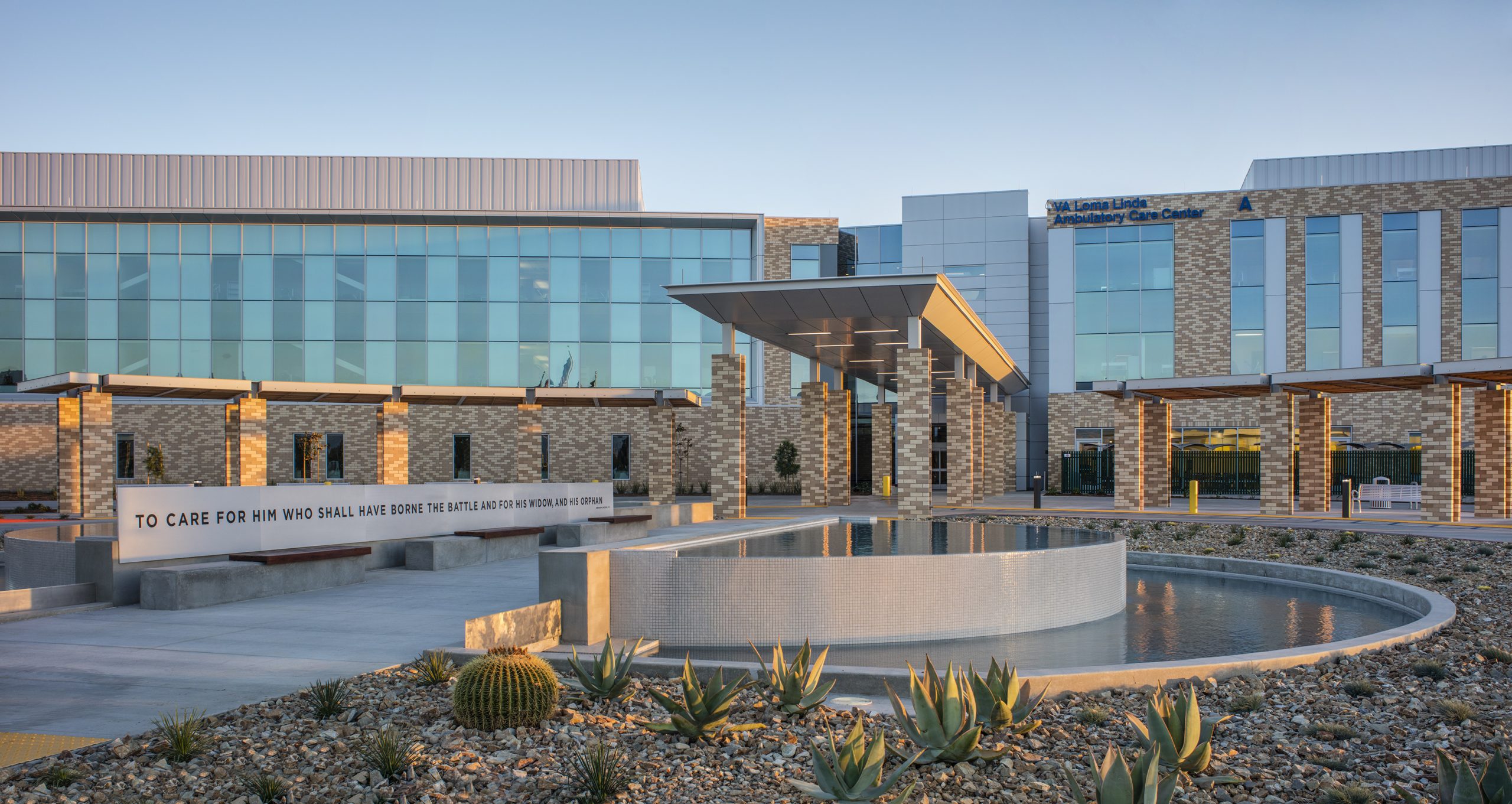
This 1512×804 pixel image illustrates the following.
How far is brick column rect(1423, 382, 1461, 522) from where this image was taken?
2292 cm

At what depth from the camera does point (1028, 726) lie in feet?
20.5

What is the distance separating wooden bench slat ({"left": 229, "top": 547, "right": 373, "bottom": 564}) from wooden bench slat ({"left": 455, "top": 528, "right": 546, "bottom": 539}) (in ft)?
9.52

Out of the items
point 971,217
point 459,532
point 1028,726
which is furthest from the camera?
point 971,217

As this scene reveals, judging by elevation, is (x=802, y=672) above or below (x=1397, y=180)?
below

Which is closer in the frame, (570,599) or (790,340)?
(570,599)

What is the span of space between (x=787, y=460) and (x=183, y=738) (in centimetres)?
3488

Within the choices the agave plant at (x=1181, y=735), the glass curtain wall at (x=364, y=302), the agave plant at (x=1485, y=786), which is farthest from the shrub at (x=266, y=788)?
the glass curtain wall at (x=364, y=302)

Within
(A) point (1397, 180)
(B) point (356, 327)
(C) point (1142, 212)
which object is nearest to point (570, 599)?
(B) point (356, 327)

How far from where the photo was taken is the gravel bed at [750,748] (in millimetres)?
5336

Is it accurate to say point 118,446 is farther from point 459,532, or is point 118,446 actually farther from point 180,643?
point 180,643

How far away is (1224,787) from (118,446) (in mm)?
42831

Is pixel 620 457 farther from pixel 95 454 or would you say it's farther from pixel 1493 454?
pixel 1493 454

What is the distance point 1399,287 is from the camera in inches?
1521

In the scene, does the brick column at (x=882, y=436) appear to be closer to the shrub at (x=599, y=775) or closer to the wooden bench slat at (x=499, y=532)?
the wooden bench slat at (x=499, y=532)
